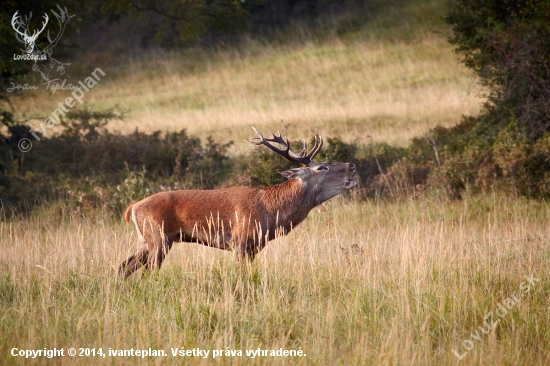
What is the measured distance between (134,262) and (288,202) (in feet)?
6.64

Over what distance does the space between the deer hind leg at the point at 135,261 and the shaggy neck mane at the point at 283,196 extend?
154 cm

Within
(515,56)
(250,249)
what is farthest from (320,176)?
(515,56)

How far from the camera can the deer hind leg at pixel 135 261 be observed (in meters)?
7.74

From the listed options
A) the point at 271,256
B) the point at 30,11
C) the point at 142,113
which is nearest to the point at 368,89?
the point at 142,113

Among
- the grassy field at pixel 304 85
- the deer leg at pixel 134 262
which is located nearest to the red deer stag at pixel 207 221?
the deer leg at pixel 134 262

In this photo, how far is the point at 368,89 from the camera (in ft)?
86.4

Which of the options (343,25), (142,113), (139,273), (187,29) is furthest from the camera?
(343,25)

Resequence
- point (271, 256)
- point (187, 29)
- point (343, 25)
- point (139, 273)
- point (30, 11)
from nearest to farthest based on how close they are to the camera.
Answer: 1. point (139, 273)
2. point (271, 256)
3. point (30, 11)
4. point (187, 29)
5. point (343, 25)

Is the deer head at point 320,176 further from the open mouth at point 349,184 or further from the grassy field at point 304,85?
the grassy field at point 304,85

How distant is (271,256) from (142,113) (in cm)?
1819

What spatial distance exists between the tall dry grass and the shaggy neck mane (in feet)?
1.94

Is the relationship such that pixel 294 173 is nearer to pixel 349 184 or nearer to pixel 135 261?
pixel 349 184

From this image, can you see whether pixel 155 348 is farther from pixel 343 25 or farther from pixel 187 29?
pixel 343 25

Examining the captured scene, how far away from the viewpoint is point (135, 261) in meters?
7.99
